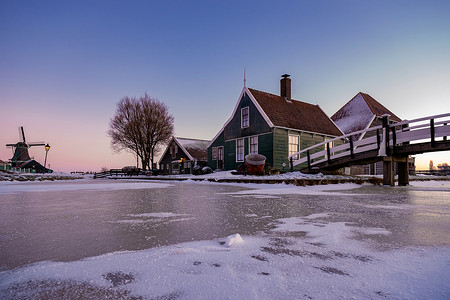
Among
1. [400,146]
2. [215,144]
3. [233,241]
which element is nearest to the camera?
[233,241]

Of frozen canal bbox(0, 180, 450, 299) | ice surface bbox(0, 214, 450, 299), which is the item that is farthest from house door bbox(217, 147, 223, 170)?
ice surface bbox(0, 214, 450, 299)

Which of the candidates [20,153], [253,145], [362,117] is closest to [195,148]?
[253,145]

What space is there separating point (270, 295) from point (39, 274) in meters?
1.57

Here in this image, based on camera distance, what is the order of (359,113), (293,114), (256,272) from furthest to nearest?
(359,113) < (293,114) < (256,272)

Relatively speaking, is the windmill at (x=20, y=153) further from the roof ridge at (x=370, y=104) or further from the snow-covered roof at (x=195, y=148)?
the roof ridge at (x=370, y=104)

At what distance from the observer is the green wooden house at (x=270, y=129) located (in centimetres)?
1816

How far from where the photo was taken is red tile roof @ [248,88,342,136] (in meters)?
19.0

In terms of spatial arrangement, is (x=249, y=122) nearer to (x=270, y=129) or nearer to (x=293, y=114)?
(x=270, y=129)

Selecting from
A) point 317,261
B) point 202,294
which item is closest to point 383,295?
point 317,261

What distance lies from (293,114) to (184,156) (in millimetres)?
16863

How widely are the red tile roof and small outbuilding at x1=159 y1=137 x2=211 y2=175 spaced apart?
514 inches

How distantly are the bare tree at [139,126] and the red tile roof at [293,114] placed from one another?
862 inches

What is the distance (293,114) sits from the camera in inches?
811

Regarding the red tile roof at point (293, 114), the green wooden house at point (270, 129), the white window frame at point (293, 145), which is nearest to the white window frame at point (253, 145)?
the green wooden house at point (270, 129)
